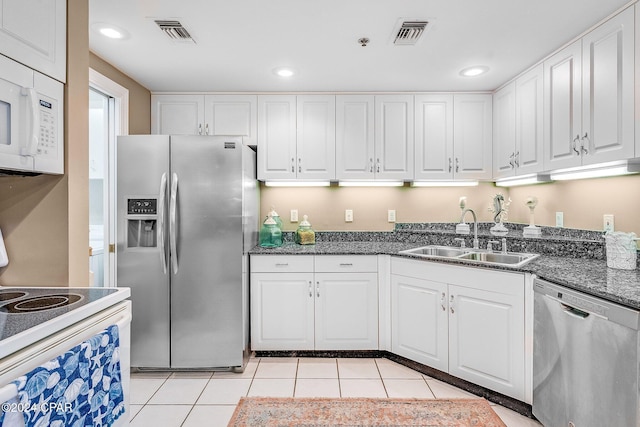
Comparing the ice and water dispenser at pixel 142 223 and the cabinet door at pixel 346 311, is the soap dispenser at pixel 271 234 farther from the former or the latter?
the ice and water dispenser at pixel 142 223

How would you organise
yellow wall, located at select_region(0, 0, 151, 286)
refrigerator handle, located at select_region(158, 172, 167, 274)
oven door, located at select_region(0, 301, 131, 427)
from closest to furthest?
oven door, located at select_region(0, 301, 131, 427), yellow wall, located at select_region(0, 0, 151, 286), refrigerator handle, located at select_region(158, 172, 167, 274)

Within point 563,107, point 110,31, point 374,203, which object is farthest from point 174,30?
point 563,107

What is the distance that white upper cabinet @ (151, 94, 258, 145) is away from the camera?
321 centimetres

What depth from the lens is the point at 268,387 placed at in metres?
2.41

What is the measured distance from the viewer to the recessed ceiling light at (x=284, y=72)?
272cm

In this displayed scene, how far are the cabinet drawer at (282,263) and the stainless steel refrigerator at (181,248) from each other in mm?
242

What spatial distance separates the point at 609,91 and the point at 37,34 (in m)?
2.87

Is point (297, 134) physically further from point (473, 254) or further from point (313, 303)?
point (473, 254)

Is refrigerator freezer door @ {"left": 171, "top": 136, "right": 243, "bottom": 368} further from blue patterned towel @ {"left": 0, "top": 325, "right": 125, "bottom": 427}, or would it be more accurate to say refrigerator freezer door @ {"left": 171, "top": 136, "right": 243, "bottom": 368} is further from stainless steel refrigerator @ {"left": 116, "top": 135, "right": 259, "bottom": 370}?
blue patterned towel @ {"left": 0, "top": 325, "right": 125, "bottom": 427}

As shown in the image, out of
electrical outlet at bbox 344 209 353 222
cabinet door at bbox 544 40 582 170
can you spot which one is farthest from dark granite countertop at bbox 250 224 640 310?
cabinet door at bbox 544 40 582 170

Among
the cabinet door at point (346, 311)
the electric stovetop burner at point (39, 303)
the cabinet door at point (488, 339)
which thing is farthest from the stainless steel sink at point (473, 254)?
the electric stovetop burner at point (39, 303)

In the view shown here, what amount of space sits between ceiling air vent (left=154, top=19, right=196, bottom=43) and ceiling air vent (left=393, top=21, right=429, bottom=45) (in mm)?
1334

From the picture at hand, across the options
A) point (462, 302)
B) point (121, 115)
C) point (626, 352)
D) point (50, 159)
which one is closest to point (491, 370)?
point (462, 302)

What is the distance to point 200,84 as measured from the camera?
3031 millimetres
